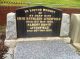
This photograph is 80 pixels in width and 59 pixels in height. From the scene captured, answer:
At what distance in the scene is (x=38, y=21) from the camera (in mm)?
6426

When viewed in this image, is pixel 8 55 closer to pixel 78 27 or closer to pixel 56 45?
pixel 56 45

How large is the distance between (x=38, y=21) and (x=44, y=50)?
115cm

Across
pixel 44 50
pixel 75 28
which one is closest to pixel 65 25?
pixel 75 28

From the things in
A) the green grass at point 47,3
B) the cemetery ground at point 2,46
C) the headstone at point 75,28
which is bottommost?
the cemetery ground at point 2,46

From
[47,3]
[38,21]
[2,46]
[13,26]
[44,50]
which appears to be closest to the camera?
[44,50]

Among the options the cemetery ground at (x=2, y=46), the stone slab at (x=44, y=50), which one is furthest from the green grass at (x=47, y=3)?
the stone slab at (x=44, y=50)

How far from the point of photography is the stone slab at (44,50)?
17.3ft

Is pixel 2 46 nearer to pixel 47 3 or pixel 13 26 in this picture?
pixel 13 26

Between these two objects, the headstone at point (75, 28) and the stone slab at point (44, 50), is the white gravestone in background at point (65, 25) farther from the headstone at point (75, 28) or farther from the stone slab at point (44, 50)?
the stone slab at point (44, 50)

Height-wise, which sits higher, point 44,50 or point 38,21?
point 38,21

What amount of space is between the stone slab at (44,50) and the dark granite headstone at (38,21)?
0.37m

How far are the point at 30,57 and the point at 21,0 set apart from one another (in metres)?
3.91

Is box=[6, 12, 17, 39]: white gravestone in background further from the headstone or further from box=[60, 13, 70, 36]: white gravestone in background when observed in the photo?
the headstone

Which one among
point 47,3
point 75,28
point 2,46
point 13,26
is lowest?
point 2,46
